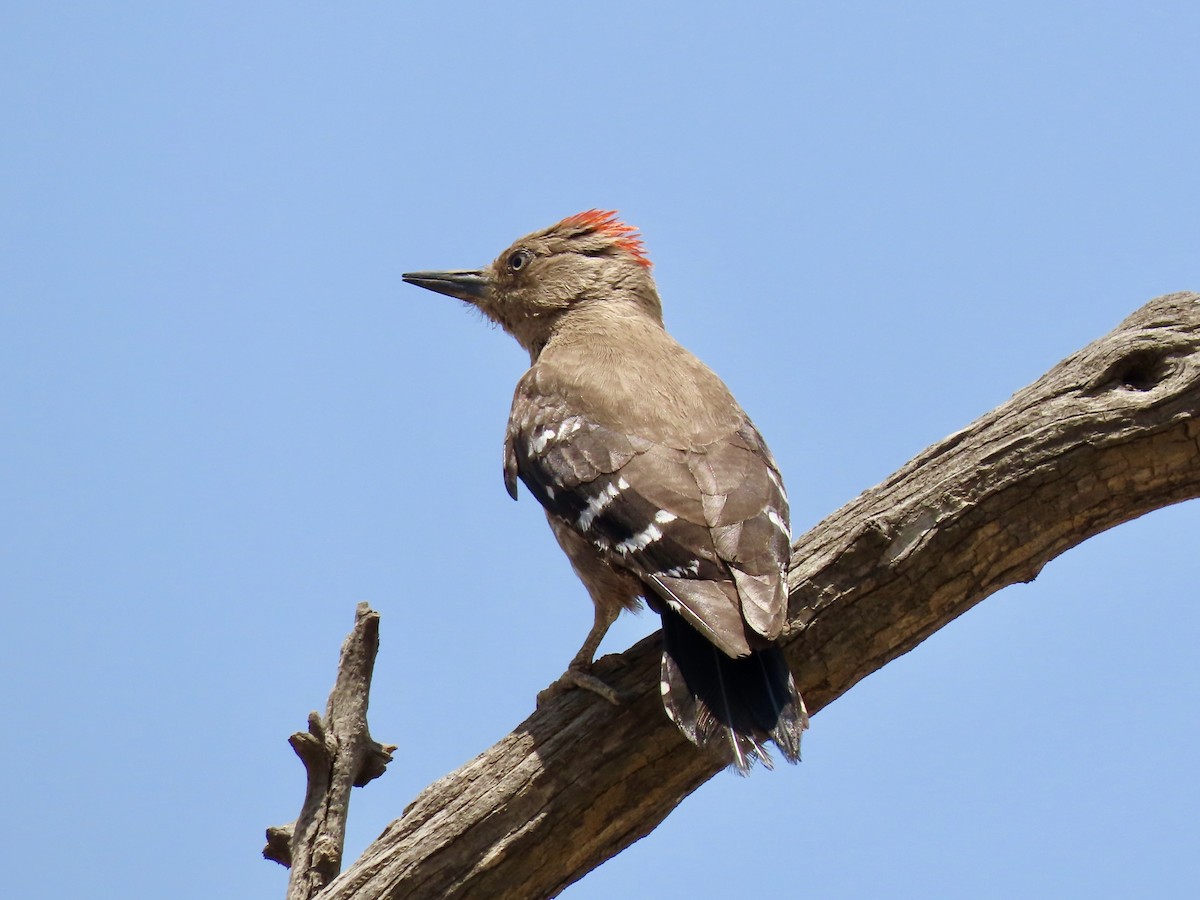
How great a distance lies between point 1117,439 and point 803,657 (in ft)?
3.88

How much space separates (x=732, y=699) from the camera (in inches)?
150

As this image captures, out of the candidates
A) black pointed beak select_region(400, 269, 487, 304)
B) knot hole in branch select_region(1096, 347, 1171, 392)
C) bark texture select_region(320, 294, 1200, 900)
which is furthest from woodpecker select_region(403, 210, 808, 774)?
knot hole in branch select_region(1096, 347, 1171, 392)

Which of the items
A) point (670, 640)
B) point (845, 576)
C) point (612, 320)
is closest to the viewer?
point (670, 640)

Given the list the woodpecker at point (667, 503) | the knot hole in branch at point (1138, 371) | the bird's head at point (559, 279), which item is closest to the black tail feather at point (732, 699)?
the woodpecker at point (667, 503)

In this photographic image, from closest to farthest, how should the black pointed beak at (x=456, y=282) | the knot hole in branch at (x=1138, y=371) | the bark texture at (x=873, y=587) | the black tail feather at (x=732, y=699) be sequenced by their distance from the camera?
the black tail feather at (x=732, y=699) < the bark texture at (x=873, y=587) < the knot hole in branch at (x=1138, y=371) < the black pointed beak at (x=456, y=282)

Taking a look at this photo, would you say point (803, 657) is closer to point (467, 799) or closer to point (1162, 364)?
point (467, 799)

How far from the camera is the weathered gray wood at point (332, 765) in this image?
175 inches

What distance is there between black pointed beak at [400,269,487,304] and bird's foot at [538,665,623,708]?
2885 mm

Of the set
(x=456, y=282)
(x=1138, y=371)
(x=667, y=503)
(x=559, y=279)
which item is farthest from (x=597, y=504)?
(x=456, y=282)

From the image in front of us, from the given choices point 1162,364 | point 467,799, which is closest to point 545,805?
point 467,799

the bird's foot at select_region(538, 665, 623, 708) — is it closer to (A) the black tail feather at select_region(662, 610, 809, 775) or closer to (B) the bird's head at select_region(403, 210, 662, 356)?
(A) the black tail feather at select_region(662, 610, 809, 775)

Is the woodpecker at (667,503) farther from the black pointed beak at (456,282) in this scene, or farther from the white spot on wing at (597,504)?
the black pointed beak at (456,282)

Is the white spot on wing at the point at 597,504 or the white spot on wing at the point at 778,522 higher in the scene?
the white spot on wing at the point at 597,504

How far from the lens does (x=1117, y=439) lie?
13.8ft
